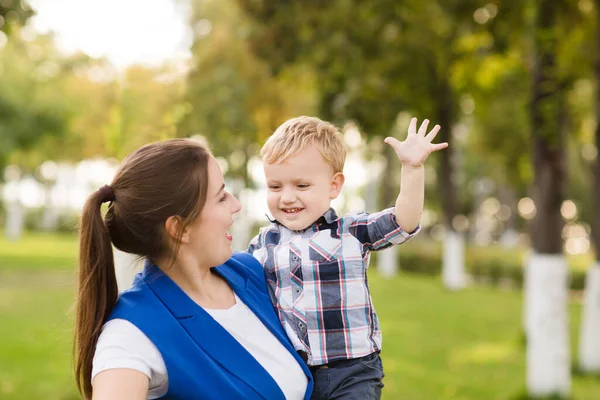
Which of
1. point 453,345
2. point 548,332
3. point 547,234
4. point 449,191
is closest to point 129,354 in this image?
point 548,332

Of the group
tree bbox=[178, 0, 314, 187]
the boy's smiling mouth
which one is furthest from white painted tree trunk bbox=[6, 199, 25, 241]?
the boy's smiling mouth

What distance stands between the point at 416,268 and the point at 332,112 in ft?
61.2

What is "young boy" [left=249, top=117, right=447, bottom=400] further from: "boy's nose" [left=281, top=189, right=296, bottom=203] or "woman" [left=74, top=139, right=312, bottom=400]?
"woman" [left=74, top=139, right=312, bottom=400]

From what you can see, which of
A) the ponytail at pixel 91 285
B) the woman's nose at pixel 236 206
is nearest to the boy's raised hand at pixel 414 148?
the woman's nose at pixel 236 206

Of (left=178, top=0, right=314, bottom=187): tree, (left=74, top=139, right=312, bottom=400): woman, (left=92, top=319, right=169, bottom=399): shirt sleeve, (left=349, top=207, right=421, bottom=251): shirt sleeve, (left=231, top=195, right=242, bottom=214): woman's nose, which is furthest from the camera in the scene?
(left=178, top=0, right=314, bottom=187): tree

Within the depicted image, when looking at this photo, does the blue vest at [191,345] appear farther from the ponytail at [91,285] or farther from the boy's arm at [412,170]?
the boy's arm at [412,170]

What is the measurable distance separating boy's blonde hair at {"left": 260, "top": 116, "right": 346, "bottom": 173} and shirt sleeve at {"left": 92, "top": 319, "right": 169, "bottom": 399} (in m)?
0.76

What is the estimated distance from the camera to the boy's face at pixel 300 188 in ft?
8.07

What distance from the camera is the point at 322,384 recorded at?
95.1 inches

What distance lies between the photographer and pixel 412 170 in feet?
7.82

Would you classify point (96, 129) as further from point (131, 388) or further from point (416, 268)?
point (131, 388)

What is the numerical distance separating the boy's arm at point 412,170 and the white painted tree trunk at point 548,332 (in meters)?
6.70

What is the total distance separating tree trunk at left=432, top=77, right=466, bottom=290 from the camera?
733 inches

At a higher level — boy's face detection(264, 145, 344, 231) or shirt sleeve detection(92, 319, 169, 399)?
boy's face detection(264, 145, 344, 231)
